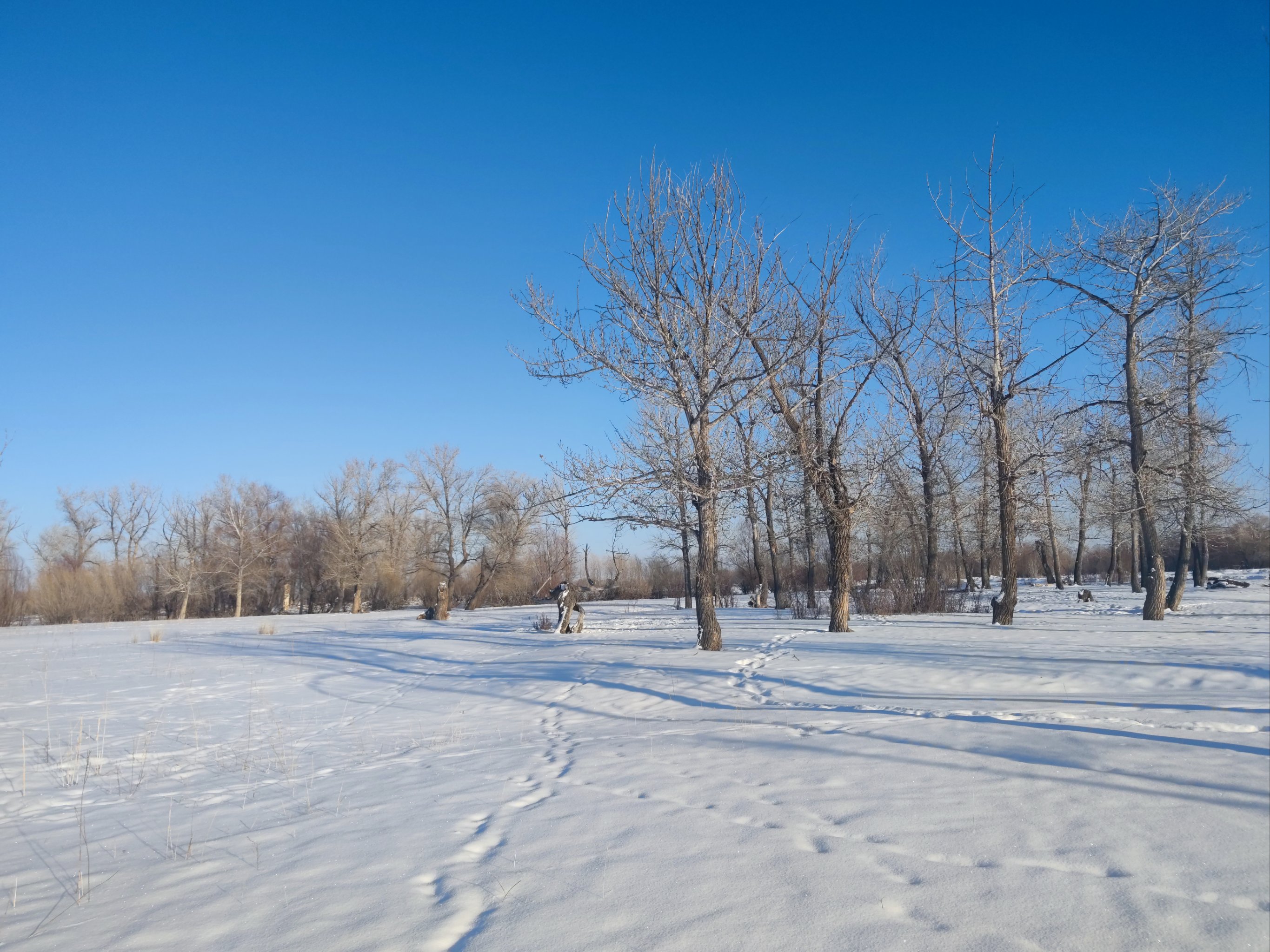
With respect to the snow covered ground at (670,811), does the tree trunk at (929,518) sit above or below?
above

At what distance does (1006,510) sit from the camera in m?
16.4

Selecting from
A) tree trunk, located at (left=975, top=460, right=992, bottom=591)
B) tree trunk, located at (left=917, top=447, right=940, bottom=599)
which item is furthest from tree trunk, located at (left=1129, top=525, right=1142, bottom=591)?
tree trunk, located at (left=917, top=447, right=940, bottom=599)

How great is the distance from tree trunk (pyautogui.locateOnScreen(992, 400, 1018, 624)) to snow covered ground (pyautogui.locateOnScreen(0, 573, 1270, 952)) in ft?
18.4

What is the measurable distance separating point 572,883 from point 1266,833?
3.50 m

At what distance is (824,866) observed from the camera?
3.41 meters

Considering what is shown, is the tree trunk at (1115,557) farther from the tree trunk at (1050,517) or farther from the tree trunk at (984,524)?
the tree trunk at (984,524)

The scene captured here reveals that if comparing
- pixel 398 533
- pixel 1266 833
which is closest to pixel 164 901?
pixel 1266 833

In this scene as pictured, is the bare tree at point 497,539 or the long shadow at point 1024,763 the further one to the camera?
the bare tree at point 497,539

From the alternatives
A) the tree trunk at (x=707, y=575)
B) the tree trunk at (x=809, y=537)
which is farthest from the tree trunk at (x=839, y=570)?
the tree trunk at (x=707, y=575)

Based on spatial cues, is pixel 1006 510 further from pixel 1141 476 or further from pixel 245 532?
pixel 245 532

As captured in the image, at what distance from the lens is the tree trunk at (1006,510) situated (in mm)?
15852

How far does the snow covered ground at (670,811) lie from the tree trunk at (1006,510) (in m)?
5.62

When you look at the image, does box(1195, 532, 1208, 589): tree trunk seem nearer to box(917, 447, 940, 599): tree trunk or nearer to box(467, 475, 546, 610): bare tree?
box(917, 447, 940, 599): tree trunk

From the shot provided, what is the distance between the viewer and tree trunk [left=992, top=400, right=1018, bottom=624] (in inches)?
624
